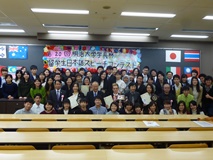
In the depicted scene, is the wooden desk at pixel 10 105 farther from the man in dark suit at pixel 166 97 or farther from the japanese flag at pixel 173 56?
the japanese flag at pixel 173 56

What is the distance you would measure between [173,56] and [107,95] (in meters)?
4.17

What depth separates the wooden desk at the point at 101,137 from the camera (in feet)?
8.12

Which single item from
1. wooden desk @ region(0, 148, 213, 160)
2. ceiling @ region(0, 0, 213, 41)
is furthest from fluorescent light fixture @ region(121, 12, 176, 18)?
wooden desk @ region(0, 148, 213, 160)

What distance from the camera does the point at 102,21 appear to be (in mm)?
6094

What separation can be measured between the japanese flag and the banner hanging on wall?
1172 mm

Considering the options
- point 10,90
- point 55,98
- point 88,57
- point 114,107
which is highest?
point 88,57

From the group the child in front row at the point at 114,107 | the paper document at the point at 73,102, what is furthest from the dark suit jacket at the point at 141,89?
the paper document at the point at 73,102

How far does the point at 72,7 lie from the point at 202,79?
3952 mm

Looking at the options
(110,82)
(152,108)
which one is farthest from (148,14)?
(152,108)

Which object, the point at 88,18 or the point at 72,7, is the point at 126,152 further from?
the point at 88,18

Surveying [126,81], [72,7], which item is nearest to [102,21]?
[72,7]

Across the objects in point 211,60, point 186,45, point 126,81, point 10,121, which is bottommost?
point 10,121

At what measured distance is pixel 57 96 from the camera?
5176mm

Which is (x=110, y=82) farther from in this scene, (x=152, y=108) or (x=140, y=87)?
(x=152, y=108)
